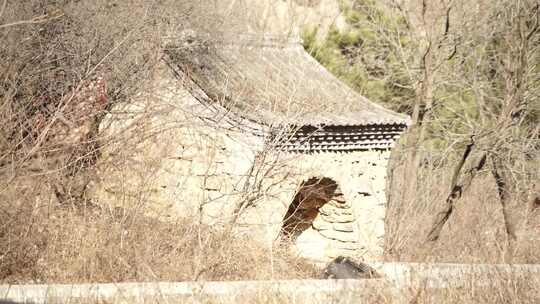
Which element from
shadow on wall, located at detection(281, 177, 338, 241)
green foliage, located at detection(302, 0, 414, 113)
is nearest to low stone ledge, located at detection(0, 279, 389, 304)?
shadow on wall, located at detection(281, 177, 338, 241)

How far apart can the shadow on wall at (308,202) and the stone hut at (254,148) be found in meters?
0.03

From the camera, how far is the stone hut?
33.4 ft

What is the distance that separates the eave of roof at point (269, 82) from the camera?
1209 centimetres

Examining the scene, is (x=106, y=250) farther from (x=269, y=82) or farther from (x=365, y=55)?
(x=365, y=55)

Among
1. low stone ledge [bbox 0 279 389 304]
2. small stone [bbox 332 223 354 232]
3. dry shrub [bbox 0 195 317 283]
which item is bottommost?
low stone ledge [bbox 0 279 389 304]

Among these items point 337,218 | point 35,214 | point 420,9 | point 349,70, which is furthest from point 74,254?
point 349,70

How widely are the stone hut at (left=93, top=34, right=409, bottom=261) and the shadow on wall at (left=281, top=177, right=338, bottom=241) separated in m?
0.03

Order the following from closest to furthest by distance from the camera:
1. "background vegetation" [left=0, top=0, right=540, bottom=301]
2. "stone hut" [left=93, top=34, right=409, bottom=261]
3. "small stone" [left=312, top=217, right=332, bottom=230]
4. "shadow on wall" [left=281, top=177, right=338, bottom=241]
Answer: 1. "background vegetation" [left=0, top=0, right=540, bottom=301]
2. "stone hut" [left=93, top=34, right=409, bottom=261]
3. "shadow on wall" [left=281, top=177, right=338, bottom=241]
4. "small stone" [left=312, top=217, right=332, bottom=230]

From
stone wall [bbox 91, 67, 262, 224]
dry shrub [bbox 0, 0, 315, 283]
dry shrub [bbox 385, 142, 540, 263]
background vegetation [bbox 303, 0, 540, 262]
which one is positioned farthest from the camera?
background vegetation [bbox 303, 0, 540, 262]

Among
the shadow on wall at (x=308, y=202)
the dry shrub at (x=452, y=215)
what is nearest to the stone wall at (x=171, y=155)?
the shadow on wall at (x=308, y=202)

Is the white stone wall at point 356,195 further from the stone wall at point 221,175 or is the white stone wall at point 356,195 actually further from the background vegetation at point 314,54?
the background vegetation at point 314,54

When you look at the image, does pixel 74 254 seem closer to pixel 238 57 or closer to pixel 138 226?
pixel 138 226

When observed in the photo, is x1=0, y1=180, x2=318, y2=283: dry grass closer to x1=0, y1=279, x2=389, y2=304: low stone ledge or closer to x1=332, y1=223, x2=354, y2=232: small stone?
x1=0, y1=279, x2=389, y2=304: low stone ledge

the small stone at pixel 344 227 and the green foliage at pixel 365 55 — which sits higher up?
the green foliage at pixel 365 55
